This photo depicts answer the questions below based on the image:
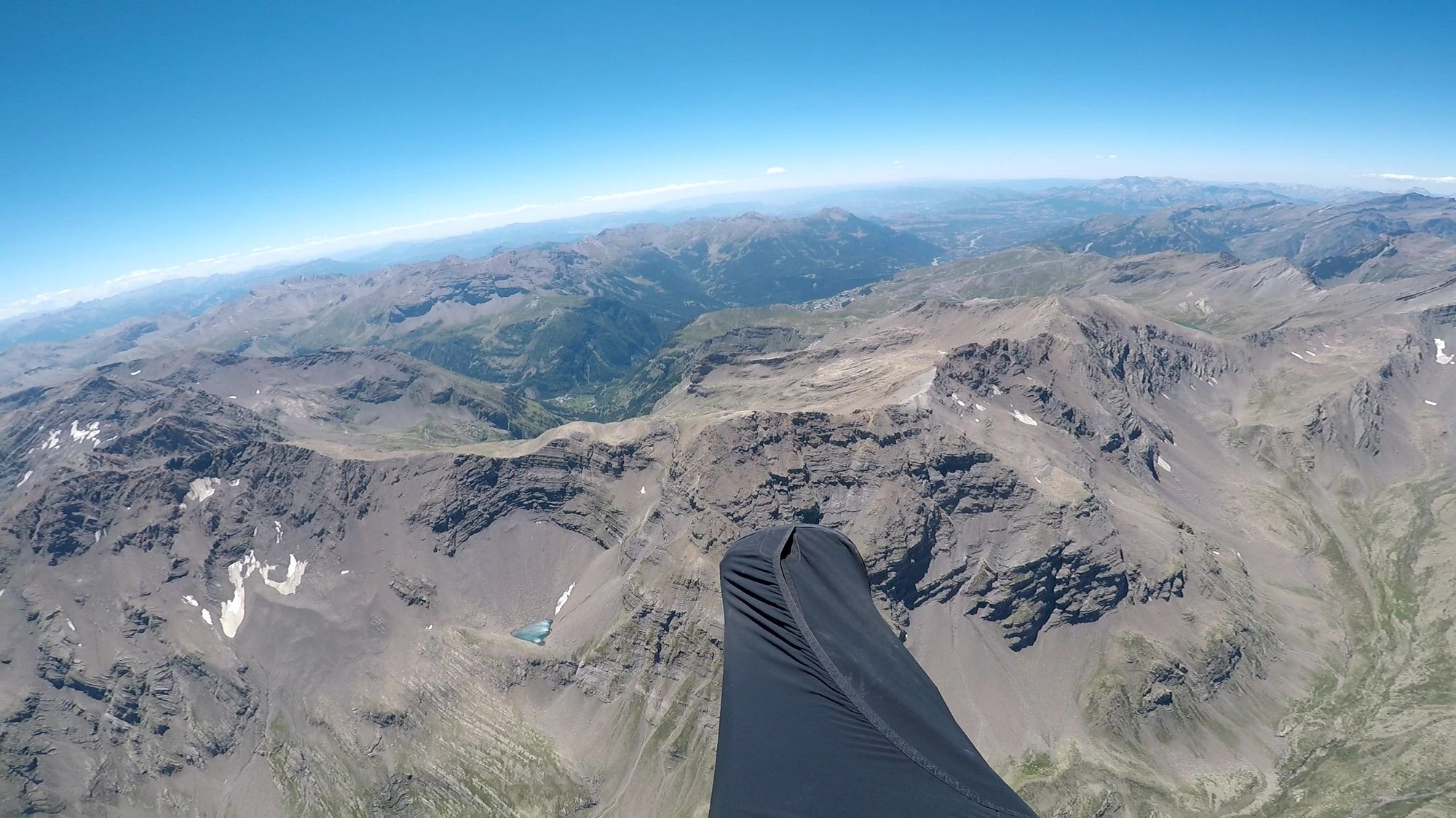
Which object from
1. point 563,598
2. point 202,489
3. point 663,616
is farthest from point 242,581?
point 663,616

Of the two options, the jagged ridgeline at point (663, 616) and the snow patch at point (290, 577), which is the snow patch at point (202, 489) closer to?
the jagged ridgeline at point (663, 616)

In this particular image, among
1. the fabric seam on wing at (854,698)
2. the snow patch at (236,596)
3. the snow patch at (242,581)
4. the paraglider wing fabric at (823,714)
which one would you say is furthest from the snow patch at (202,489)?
the fabric seam on wing at (854,698)

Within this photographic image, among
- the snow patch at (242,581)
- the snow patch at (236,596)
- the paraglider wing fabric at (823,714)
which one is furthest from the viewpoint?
the snow patch at (242,581)

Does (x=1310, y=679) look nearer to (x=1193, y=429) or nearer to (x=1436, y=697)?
(x=1436, y=697)

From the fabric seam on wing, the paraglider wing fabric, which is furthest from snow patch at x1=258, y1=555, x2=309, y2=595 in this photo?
the fabric seam on wing

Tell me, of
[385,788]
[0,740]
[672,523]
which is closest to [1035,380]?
[672,523]

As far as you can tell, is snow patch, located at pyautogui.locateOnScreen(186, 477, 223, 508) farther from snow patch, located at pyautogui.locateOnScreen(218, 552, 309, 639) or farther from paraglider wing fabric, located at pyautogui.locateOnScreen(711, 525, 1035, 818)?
paraglider wing fabric, located at pyautogui.locateOnScreen(711, 525, 1035, 818)
